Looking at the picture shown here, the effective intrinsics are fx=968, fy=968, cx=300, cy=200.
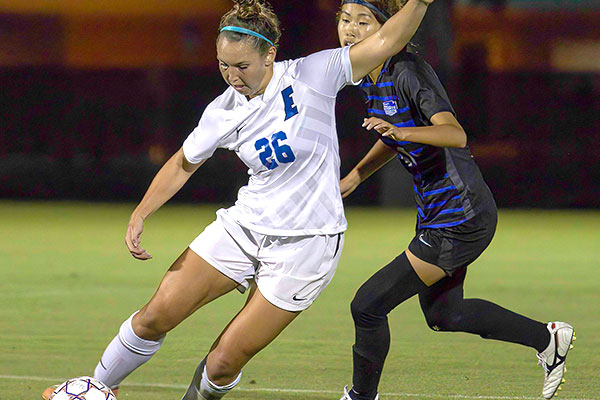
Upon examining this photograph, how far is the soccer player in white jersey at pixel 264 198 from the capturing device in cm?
357

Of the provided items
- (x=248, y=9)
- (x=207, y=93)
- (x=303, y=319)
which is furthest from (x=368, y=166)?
(x=207, y=93)

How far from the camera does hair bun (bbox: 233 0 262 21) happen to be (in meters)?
3.54

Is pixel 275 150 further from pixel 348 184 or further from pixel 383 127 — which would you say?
pixel 348 184

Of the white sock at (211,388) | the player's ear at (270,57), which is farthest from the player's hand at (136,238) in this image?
the player's ear at (270,57)

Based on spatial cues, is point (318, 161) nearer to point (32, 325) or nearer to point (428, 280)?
point (428, 280)

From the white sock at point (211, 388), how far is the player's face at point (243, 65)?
1104 millimetres

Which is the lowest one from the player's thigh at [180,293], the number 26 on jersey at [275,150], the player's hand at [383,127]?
the player's thigh at [180,293]

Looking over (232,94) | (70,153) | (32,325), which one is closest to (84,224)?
(70,153)

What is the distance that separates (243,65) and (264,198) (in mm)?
514

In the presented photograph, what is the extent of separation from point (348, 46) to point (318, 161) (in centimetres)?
45

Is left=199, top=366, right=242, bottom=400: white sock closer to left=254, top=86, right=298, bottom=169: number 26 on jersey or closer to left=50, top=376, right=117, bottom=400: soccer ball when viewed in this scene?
left=50, top=376, right=117, bottom=400: soccer ball

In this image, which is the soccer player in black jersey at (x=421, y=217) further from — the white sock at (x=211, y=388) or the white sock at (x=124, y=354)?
the white sock at (x=124, y=354)

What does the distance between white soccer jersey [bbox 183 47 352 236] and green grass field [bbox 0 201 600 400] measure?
1.05 meters

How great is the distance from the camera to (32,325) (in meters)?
5.86
